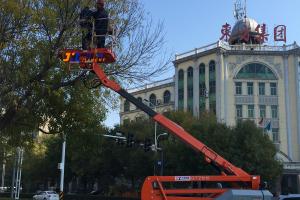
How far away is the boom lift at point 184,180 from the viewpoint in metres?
12.4

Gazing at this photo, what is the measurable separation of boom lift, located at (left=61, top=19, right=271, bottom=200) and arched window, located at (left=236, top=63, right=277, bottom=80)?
167 ft

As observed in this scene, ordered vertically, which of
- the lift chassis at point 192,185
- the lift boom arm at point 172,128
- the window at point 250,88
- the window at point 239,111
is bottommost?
the lift chassis at point 192,185

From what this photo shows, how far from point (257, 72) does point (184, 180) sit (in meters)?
52.4

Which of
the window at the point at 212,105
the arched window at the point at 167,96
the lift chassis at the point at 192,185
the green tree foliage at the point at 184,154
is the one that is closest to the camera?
the lift chassis at the point at 192,185

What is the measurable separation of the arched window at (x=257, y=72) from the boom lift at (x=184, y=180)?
50.9m

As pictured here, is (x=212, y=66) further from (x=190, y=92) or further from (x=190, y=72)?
(x=190, y=92)

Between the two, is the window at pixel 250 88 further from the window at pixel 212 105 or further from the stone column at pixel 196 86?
the stone column at pixel 196 86

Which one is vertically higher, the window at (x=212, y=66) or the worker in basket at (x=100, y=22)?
the window at (x=212, y=66)

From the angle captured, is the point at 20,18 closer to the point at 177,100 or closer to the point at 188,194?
the point at 188,194

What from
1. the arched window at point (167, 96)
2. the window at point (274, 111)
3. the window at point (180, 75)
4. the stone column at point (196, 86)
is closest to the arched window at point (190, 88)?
the stone column at point (196, 86)

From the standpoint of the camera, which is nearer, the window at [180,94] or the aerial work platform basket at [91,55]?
the aerial work platform basket at [91,55]

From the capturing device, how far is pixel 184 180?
1277 cm

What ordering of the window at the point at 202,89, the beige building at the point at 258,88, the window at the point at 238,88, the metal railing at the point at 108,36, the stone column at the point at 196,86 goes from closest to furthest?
the metal railing at the point at 108,36 → the beige building at the point at 258,88 → the window at the point at 238,88 → the window at the point at 202,89 → the stone column at the point at 196,86

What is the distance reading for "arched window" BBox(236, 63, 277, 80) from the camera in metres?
63.0
